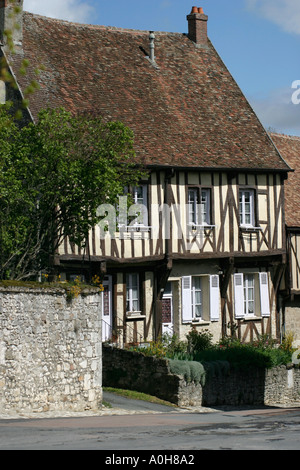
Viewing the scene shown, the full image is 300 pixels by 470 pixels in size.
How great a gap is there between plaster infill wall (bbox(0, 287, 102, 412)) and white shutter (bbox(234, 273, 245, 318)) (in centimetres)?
916

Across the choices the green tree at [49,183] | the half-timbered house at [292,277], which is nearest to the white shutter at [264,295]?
the half-timbered house at [292,277]

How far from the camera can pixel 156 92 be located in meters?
27.6

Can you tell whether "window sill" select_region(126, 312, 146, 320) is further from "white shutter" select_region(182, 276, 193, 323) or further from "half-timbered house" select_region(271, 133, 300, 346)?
"half-timbered house" select_region(271, 133, 300, 346)

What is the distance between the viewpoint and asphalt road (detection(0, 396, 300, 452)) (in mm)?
11406

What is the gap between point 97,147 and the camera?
1994cm

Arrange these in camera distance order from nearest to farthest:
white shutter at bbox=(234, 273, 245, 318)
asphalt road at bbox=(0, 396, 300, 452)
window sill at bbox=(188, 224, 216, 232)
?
1. asphalt road at bbox=(0, 396, 300, 452)
2. window sill at bbox=(188, 224, 216, 232)
3. white shutter at bbox=(234, 273, 245, 318)

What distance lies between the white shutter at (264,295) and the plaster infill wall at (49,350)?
10.0 meters

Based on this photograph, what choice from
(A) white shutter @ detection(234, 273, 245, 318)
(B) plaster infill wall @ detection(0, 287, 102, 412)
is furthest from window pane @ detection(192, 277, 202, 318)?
(B) plaster infill wall @ detection(0, 287, 102, 412)

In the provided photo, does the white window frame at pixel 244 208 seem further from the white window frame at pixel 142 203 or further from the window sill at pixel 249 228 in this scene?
the white window frame at pixel 142 203

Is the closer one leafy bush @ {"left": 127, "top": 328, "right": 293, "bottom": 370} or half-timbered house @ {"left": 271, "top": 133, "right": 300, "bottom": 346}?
leafy bush @ {"left": 127, "top": 328, "right": 293, "bottom": 370}

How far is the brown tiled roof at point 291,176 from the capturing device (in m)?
29.4

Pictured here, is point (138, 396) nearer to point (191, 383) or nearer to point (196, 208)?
point (191, 383)

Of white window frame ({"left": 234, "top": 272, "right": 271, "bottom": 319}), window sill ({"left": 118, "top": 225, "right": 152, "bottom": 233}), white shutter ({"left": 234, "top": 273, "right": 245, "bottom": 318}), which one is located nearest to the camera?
window sill ({"left": 118, "top": 225, "right": 152, "bottom": 233})
